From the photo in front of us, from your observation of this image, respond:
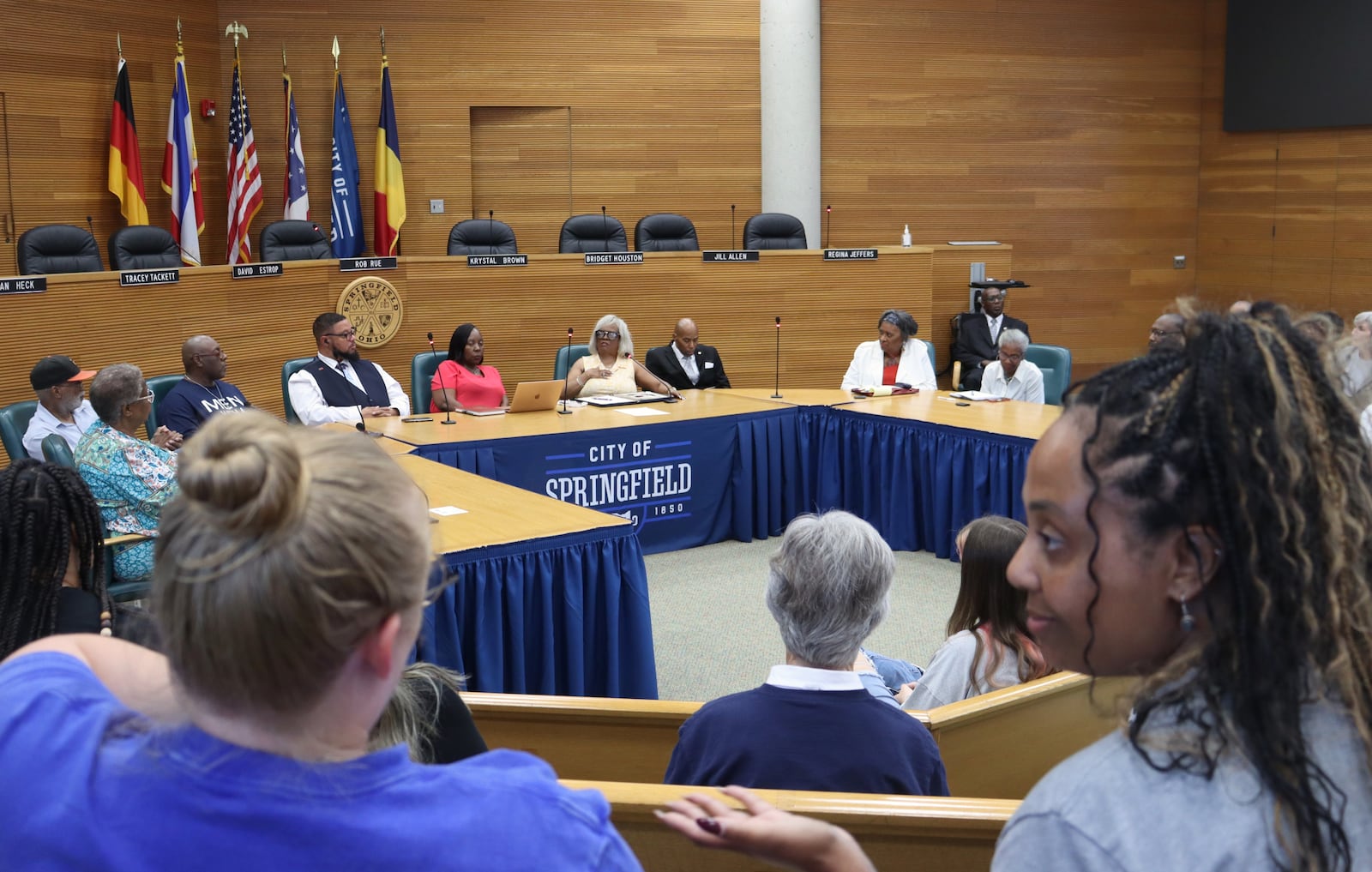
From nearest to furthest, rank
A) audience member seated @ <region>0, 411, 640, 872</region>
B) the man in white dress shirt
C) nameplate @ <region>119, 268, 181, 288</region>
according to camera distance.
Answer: audience member seated @ <region>0, 411, 640, 872</region> → the man in white dress shirt → nameplate @ <region>119, 268, 181, 288</region>

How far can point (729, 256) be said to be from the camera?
28.3 ft

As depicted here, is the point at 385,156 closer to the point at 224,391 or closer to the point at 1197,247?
the point at 224,391

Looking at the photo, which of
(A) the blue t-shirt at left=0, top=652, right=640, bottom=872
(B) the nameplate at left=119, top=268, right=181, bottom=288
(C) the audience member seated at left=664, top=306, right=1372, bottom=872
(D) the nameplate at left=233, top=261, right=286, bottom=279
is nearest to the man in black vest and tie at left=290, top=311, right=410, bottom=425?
(B) the nameplate at left=119, top=268, right=181, bottom=288

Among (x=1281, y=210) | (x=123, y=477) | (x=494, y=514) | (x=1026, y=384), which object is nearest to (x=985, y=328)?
(x=1026, y=384)

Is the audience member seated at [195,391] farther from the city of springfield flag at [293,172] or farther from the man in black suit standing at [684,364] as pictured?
the city of springfield flag at [293,172]

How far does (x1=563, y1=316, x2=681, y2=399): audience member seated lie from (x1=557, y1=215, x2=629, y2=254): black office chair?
2.08 m

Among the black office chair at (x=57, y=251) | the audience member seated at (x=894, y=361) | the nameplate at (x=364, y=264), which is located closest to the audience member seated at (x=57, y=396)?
the black office chair at (x=57, y=251)

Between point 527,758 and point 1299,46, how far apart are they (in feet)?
36.0

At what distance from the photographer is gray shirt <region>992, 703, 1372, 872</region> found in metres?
0.78

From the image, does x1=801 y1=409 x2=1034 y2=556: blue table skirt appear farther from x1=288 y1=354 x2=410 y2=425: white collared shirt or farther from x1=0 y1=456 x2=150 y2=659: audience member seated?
x1=0 y1=456 x2=150 y2=659: audience member seated

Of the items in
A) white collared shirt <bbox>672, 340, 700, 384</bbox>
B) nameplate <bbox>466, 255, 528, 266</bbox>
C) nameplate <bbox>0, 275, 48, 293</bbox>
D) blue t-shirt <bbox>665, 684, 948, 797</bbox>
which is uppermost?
nameplate <bbox>466, 255, 528, 266</bbox>

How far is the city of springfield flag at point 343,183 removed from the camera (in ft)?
29.8

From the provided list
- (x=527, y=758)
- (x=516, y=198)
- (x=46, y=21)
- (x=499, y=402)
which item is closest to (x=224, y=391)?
(x=499, y=402)

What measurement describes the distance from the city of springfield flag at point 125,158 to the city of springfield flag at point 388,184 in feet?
5.28
